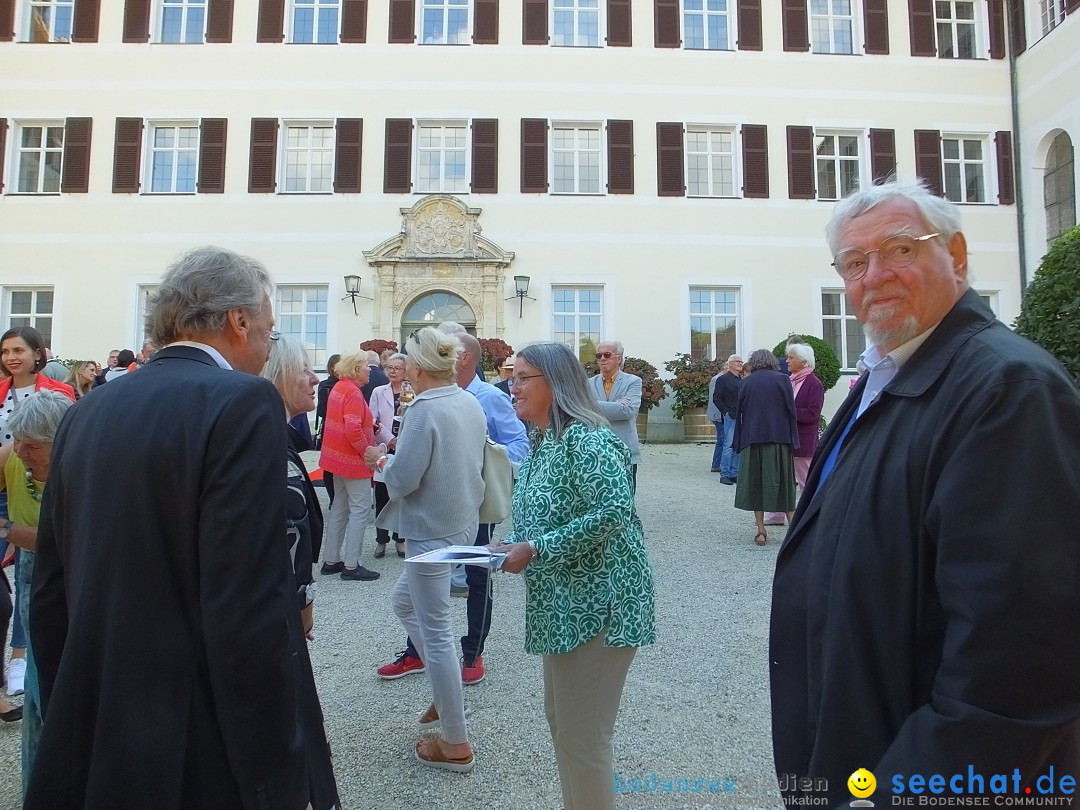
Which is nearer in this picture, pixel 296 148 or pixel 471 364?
pixel 471 364

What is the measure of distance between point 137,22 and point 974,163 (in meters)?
20.5

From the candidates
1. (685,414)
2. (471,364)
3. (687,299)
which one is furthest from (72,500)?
(687,299)

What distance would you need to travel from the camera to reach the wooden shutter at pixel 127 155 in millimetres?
16594

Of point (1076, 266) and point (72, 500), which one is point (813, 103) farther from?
point (72, 500)

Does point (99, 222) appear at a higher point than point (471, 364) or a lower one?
higher

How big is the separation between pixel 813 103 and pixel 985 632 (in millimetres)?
19013

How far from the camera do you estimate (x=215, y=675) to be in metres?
1.39

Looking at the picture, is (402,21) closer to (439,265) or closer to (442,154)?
(442,154)

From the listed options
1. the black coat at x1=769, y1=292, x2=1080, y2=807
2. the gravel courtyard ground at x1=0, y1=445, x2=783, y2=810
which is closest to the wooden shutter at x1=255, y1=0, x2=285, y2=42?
the gravel courtyard ground at x1=0, y1=445, x2=783, y2=810

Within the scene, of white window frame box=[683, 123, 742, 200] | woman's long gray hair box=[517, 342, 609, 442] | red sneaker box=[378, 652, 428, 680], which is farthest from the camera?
white window frame box=[683, 123, 742, 200]

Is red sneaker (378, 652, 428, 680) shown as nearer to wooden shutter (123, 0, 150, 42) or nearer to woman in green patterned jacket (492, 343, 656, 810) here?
woman in green patterned jacket (492, 343, 656, 810)

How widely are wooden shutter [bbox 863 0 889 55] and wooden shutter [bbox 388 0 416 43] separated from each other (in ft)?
35.9

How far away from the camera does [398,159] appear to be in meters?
16.7

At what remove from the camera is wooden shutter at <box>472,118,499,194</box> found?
16.8 metres
